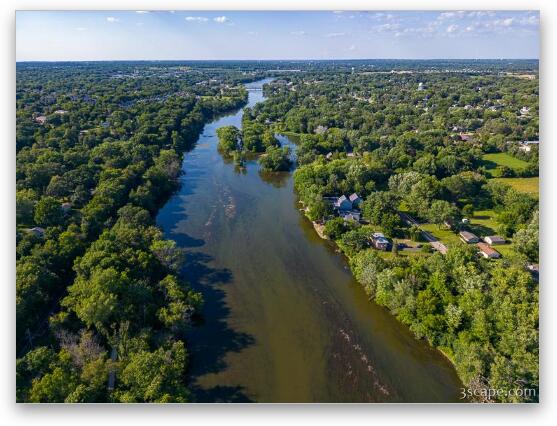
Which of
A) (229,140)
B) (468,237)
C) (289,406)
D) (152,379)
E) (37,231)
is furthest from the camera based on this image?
(229,140)

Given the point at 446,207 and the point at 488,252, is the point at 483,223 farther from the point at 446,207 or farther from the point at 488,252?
the point at 488,252

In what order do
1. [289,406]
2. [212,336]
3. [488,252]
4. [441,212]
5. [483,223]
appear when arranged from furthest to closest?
[483,223] < [441,212] < [488,252] < [212,336] < [289,406]

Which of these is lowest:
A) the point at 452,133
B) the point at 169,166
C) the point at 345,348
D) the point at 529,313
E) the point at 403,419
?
the point at 345,348

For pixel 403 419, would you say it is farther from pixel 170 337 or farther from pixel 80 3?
pixel 80 3

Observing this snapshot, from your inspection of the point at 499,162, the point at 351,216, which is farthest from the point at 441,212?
the point at 499,162

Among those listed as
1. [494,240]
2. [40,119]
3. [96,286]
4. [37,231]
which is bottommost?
[96,286]

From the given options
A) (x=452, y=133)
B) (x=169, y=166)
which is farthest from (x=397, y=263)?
(x=452, y=133)
